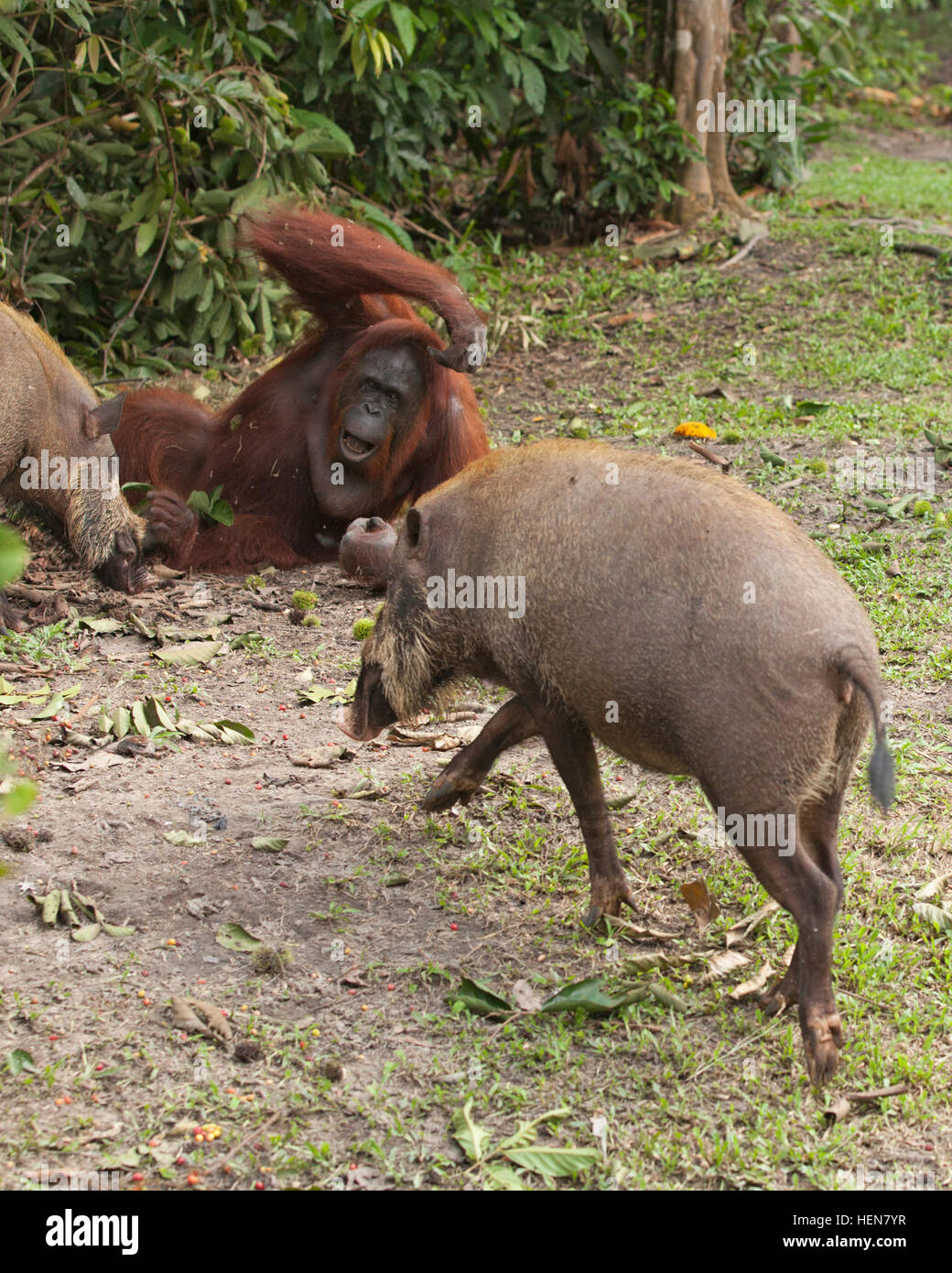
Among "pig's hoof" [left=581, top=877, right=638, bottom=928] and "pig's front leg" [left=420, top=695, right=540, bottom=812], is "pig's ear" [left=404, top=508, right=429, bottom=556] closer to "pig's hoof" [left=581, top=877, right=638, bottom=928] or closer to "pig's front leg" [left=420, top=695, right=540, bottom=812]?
"pig's front leg" [left=420, top=695, right=540, bottom=812]

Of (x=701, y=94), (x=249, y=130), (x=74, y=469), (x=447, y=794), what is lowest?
(x=447, y=794)

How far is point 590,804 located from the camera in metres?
3.92

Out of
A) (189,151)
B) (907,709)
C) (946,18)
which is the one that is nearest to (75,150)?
(189,151)

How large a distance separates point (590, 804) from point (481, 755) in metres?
0.52

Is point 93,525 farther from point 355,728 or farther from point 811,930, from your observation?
point 811,930

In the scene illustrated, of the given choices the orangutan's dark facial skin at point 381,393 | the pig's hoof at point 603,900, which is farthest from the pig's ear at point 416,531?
the orangutan's dark facial skin at point 381,393

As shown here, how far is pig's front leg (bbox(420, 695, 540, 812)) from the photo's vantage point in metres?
4.28

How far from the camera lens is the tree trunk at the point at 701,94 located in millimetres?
10445

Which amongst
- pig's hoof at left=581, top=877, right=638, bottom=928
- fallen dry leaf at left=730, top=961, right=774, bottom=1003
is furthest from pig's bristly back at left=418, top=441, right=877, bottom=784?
fallen dry leaf at left=730, top=961, right=774, bottom=1003

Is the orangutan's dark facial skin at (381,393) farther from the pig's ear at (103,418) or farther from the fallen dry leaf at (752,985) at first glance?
the fallen dry leaf at (752,985)

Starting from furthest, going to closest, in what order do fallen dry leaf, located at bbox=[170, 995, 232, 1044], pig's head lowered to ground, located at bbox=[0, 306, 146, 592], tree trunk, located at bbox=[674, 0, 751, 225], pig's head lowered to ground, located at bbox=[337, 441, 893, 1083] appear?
1. tree trunk, located at bbox=[674, 0, 751, 225]
2. pig's head lowered to ground, located at bbox=[0, 306, 146, 592]
3. fallen dry leaf, located at bbox=[170, 995, 232, 1044]
4. pig's head lowered to ground, located at bbox=[337, 441, 893, 1083]

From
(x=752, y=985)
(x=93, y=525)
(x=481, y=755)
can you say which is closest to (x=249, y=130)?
(x=93, y=525)

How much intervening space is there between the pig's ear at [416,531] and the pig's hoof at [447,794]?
749 mm
